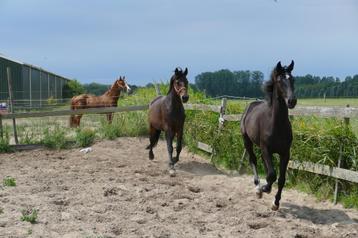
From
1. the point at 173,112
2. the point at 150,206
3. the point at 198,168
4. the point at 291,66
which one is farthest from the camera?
the point at 198,168

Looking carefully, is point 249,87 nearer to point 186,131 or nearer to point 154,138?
point 186,131

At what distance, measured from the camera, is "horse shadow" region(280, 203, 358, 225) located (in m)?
6.14

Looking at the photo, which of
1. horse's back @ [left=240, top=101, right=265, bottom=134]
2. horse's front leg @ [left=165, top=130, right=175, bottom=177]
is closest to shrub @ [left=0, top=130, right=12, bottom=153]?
horse's front leg @ [left=165, top=130, right=175, bottom=177]

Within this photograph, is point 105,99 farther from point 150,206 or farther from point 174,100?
point 150,206

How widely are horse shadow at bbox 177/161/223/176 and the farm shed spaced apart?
55.5ft

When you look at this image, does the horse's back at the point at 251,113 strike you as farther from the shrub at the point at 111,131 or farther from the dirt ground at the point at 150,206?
the shrub at the point at 111,131

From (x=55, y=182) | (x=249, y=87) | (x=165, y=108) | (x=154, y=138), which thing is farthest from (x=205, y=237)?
(x=249, y=87)

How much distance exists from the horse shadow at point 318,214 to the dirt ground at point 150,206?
1cm

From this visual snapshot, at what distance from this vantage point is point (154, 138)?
1123 centimetres

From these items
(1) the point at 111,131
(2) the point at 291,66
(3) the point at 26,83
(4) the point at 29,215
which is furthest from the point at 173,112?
(3) the point at 26,83

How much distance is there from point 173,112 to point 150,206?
144 inches

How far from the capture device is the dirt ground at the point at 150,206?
5477mm

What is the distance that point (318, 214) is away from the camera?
649 centimetres

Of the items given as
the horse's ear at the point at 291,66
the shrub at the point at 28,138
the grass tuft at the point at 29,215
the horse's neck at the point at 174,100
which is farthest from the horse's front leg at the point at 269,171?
the shrub at the point at 28,138
